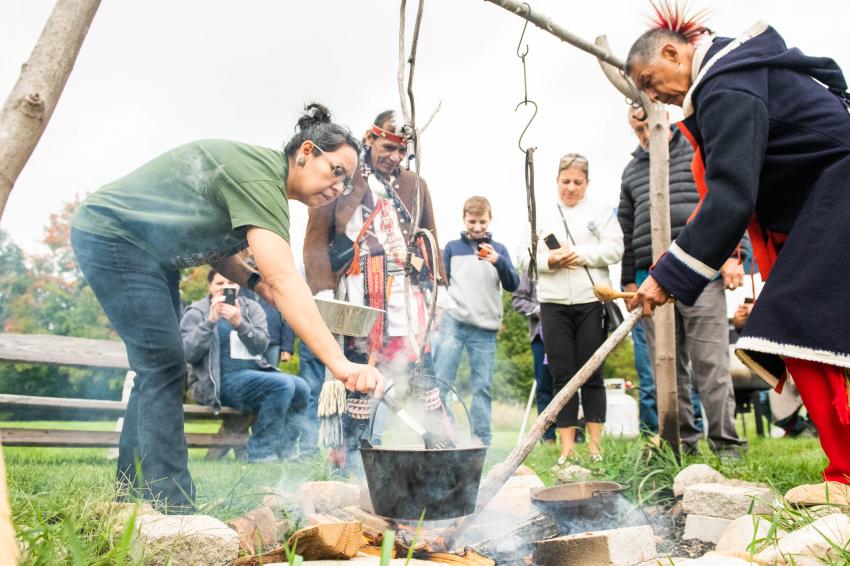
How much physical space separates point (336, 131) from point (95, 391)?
5.40m

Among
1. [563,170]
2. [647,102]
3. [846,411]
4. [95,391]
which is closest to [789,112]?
[846,411]

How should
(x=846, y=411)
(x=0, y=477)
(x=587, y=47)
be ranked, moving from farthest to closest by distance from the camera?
(x=587, y=47), (x=846, y=411), (x=0, y=477)

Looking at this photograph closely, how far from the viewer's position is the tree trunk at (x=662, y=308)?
11.8 feet

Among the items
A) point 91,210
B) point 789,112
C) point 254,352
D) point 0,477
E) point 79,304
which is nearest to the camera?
point 0,477

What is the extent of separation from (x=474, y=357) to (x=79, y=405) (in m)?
3.05

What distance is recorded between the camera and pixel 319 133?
2545 millimetres

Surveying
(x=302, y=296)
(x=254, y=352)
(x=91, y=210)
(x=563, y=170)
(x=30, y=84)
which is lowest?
(x=254, y=352)

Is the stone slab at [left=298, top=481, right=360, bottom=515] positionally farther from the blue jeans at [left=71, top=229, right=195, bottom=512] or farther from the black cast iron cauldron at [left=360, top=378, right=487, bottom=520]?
the black cast iron cauldron at [left=360, top=378, right=487, bottom=520]

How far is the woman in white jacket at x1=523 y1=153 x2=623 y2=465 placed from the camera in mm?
4270

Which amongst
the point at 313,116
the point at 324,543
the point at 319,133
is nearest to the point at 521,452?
the point at 324,543

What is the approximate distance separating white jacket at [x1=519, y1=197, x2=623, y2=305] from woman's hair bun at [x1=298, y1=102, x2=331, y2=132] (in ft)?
6.41

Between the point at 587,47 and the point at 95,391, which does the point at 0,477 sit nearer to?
the point at 587,47

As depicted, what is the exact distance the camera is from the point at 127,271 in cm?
247

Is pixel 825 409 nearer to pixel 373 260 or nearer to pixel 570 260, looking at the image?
pixel 570 260
